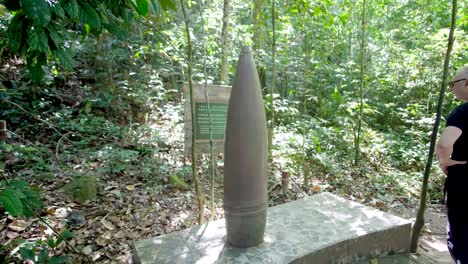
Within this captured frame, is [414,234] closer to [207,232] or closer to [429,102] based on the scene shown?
[207,232]

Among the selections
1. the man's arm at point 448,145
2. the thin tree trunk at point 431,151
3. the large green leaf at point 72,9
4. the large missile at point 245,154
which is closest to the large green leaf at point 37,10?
the large green leaf at point 72,9

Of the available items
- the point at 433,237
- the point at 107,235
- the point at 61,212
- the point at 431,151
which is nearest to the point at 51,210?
Answer: the point at 61,212

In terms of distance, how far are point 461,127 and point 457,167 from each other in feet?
1.02

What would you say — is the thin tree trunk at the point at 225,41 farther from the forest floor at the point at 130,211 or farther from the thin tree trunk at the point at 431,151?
the thin tree trunk at the point at 431,151

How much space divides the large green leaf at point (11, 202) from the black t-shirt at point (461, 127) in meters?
2.71

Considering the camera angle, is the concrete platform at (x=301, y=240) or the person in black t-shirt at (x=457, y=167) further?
the concrete platform at (x=301, y=240)

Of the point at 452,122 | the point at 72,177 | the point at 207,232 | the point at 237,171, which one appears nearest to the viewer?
the point at 452,122

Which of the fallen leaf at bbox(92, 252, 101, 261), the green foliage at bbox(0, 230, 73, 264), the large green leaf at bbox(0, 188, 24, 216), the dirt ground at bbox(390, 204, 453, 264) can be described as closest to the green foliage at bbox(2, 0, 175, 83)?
the large green leaf at bbox(0, 188, 24, 216)

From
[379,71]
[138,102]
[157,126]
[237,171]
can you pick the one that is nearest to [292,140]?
[157,126]

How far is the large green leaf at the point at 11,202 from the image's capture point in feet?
4.39

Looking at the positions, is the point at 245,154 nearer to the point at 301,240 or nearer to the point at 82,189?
the point at 301,240

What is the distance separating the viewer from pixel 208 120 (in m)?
3.78

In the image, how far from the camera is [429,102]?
7141 millimetres

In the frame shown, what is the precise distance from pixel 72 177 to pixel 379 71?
28.9 feet
